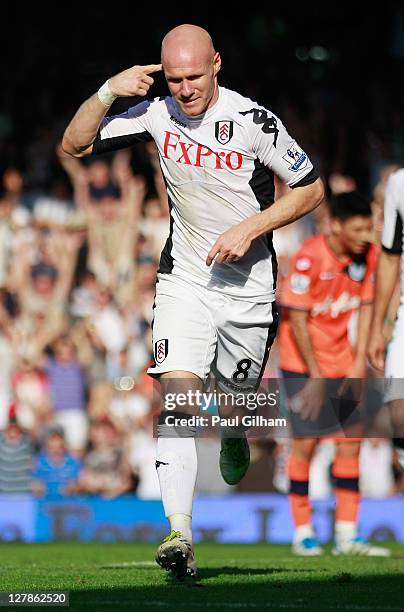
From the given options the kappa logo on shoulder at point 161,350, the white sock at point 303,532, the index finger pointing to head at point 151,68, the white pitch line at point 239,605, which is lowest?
the white pitch line at point 239,605

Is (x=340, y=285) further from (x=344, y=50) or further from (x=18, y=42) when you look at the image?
(x=18, y=42)

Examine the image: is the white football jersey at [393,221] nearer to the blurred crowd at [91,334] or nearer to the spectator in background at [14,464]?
the blurred crowd at [91,334]

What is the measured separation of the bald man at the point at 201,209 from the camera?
Result: 7352 mm

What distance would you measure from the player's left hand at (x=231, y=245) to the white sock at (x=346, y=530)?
13.7 ft

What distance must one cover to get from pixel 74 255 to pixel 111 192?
101 cm

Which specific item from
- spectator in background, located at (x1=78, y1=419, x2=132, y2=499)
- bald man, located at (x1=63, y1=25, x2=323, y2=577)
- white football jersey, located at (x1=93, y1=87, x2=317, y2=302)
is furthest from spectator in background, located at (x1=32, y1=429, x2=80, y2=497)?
white football jersey, located at (x1=93, y1=87, x2=317, y2=302)

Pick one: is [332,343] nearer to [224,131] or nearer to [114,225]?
[224,131]

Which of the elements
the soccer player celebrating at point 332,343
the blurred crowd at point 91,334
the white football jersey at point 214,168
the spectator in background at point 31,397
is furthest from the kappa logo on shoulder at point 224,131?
the spectator in background at point 31,397

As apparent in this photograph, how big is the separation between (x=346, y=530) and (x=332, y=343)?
5.00 ft

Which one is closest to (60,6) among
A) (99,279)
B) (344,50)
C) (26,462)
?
(344,50)

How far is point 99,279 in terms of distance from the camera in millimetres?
18297

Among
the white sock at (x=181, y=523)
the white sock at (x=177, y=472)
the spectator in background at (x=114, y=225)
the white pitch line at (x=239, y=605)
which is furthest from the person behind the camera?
the spectator in background at (x=114, y=225)

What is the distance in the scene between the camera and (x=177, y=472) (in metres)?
7.23

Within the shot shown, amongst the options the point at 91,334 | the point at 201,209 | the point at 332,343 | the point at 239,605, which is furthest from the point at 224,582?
the point at 91,334
